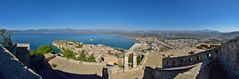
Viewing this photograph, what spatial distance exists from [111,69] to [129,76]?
55.5 inches

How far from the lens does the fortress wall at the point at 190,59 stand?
17.3 m

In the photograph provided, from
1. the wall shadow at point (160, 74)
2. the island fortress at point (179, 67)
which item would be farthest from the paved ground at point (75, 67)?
the wall shadow at point (160, 74)

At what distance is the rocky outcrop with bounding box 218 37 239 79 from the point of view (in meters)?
12.2

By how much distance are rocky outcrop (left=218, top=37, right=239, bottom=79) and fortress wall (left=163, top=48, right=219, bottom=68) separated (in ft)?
7.18

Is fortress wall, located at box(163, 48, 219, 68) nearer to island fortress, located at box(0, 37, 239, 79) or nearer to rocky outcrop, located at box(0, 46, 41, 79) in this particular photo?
island fortress, located at box(0, 37, 239, 79)

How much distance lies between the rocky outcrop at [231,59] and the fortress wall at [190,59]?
7.18 feet

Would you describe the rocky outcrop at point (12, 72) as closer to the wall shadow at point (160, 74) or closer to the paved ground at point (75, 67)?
the wall shadow at point (160, 74)

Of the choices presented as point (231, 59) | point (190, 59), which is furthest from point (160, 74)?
point (231, 59)

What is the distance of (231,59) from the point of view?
13.0m

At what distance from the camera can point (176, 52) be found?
91.1 feet

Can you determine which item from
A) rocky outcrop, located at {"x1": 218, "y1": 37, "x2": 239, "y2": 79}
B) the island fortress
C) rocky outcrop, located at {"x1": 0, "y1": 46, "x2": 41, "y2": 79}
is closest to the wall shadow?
the island fortress

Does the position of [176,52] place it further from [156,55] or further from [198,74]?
[198,74]

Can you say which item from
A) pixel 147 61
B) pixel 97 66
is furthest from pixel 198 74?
pixel 97 66

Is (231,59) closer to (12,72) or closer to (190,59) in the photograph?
(190,59)
